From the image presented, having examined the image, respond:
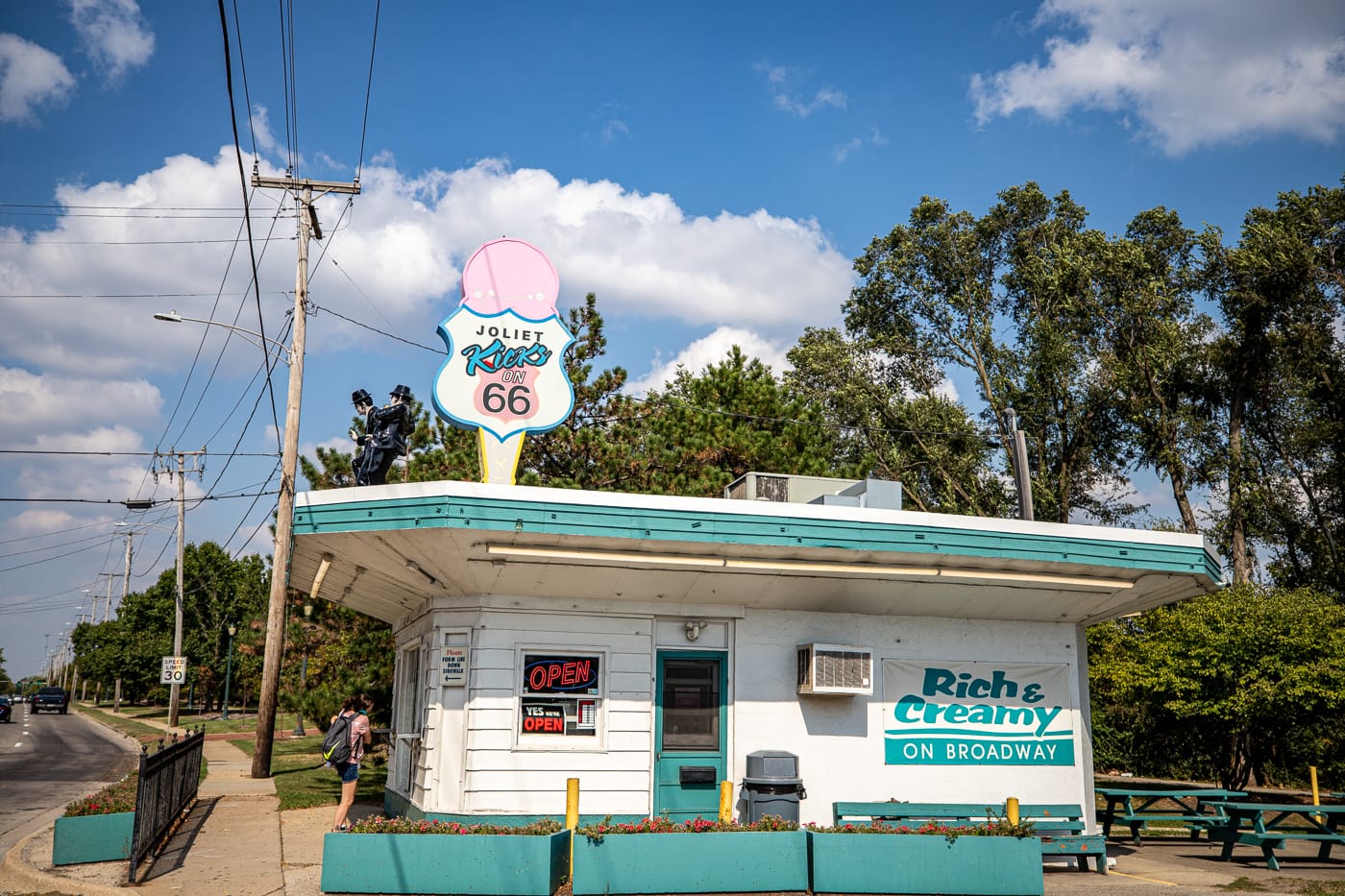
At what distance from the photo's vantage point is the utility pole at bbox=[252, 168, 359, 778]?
22.0 m

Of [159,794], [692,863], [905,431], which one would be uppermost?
[905,431]

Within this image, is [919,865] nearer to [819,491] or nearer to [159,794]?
[819,491]

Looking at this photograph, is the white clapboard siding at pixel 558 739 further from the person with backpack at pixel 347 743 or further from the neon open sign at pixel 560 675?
the person with backpack at pixel 347 743

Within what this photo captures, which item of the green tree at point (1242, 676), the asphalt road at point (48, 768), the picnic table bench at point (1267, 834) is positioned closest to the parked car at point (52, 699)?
the asphalt road at point (48, 768)

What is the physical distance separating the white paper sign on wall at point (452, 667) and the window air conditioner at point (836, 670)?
444cm

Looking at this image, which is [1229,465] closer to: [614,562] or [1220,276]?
[1220,276]

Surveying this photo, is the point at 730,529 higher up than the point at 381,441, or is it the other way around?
the point at 381,441

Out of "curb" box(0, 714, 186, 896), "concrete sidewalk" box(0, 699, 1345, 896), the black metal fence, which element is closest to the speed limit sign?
"concrete sidewalk" box(0, 699, 1345, 896)

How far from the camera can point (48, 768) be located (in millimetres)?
26328

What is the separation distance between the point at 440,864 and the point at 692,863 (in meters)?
2.48

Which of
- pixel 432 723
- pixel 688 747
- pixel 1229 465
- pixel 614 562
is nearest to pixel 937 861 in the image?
pixel 688 747

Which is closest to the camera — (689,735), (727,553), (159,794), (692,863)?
(692,863)

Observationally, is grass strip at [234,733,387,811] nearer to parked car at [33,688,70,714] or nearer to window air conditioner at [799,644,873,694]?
window air conditioner at [799,644,873,694]

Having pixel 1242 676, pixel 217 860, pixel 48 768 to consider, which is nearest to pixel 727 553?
pixel 217 860
